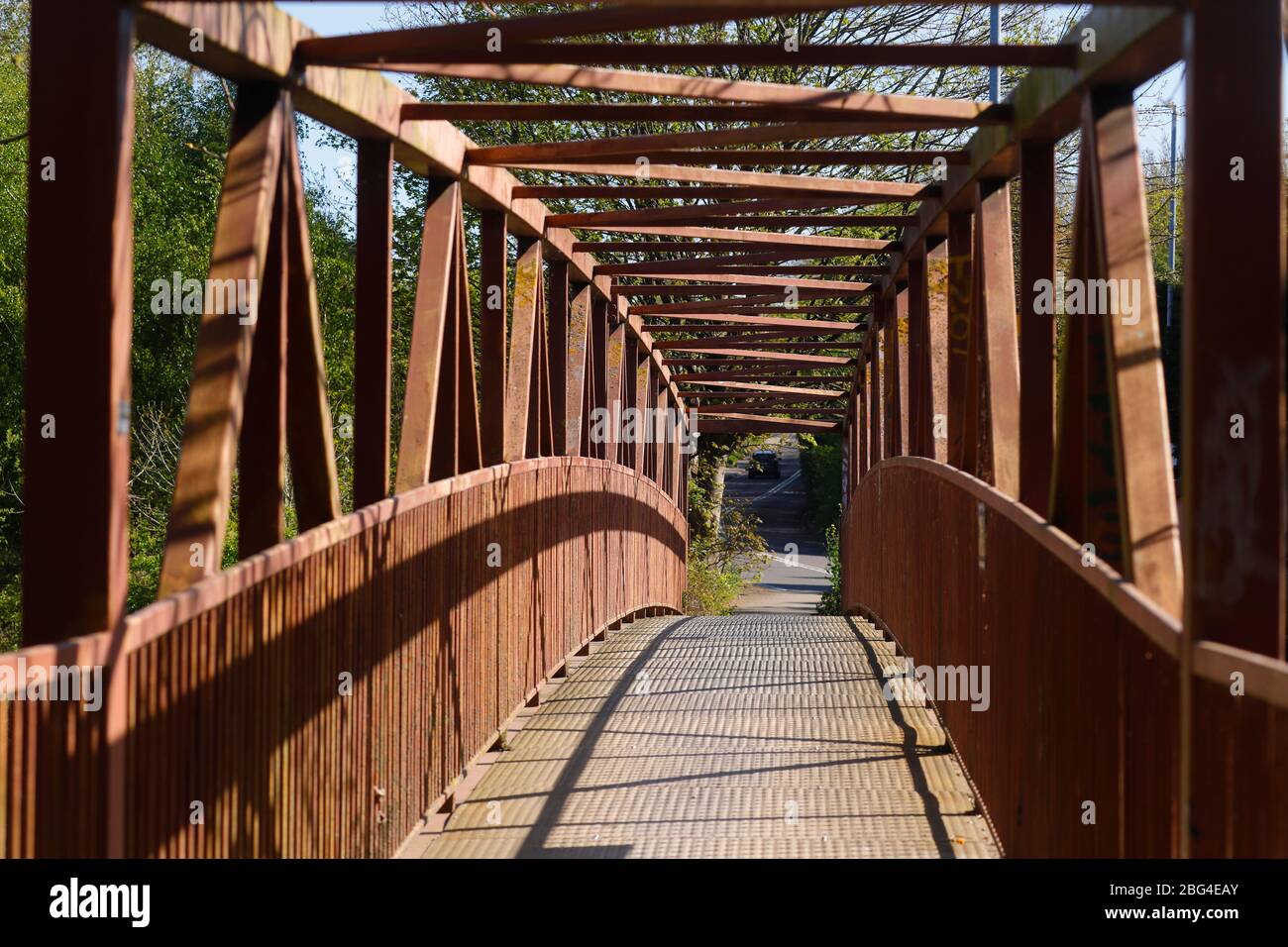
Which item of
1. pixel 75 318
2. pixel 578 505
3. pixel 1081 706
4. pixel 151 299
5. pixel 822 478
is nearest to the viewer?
pixel 75 318

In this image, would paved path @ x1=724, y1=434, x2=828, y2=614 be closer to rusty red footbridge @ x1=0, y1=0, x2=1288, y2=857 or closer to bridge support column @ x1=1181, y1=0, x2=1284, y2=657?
rusty red footbridge @ x1=0, y1=0, x2=1288, y2=857

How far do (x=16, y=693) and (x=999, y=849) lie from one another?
13.4ft

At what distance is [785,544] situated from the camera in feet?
187

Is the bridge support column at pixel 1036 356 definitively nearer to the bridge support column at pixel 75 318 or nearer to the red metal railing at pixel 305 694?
the red metal railing at pixel 305 694

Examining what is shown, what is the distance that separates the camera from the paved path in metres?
38.3

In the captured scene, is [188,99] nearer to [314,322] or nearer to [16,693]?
[314,322]

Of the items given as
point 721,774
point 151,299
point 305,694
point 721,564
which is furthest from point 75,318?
point 721,564

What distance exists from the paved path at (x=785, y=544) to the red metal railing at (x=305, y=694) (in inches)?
998

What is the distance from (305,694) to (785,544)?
52.3 meters

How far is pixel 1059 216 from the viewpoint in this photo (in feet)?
72.1

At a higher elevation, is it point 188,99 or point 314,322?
point 188,99

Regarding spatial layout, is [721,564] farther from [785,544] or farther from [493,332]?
[785,544]

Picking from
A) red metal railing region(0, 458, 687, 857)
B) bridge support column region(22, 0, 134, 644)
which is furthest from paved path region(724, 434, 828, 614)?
bridge support column region(22, 0, 134, 644)
